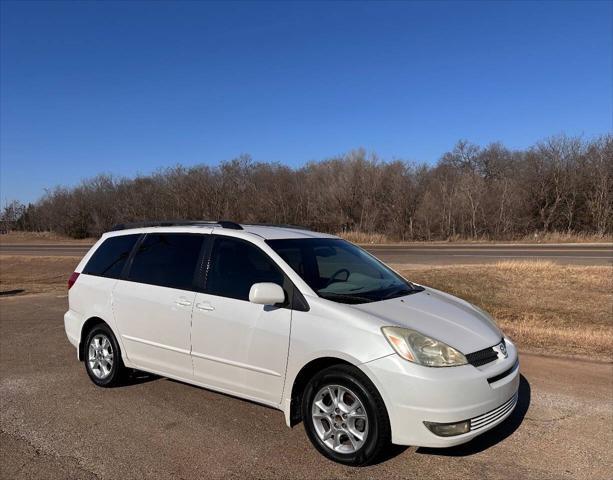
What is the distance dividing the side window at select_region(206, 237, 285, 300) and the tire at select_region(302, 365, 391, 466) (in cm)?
93

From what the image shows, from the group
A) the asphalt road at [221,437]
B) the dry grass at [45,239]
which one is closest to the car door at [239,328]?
the asphalt road at [221,437]

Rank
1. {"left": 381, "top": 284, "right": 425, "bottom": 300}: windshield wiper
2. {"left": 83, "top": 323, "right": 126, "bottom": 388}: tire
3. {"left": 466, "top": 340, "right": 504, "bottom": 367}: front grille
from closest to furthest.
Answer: {"left": 466, "top": 340, "right": 504, "bottom": 367}: front grille < {"left": 381, "top": 284, "right": 425, "bottom": 300}: windshield wiper < {"left": 83, "top": 323, "right": 126, "bottom": 388}: tire

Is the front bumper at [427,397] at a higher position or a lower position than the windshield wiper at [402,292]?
lower

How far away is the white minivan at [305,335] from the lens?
11.5ft

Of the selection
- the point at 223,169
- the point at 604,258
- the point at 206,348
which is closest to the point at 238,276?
the point at 206,348

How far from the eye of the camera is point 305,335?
12.7ft

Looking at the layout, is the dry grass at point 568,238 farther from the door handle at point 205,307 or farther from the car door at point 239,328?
the door handle at point 205,307

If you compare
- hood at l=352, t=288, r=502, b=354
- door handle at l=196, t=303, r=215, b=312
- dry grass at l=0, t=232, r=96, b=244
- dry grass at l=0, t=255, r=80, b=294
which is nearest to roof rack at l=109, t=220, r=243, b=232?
door handle at l=196, t=303, r=215, b=312

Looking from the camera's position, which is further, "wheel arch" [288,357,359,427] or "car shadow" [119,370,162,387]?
"car shadow" [119,370,162,387]

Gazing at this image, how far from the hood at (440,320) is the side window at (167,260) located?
1.83 metres

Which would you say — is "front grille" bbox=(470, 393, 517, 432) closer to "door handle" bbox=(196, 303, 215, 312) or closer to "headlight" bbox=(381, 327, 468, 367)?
"headlight" bbox=(381, 327, 468, 367)

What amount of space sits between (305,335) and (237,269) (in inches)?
41.6

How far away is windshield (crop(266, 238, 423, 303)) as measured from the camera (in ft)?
13.9

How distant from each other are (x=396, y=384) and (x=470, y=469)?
2.80 ft
